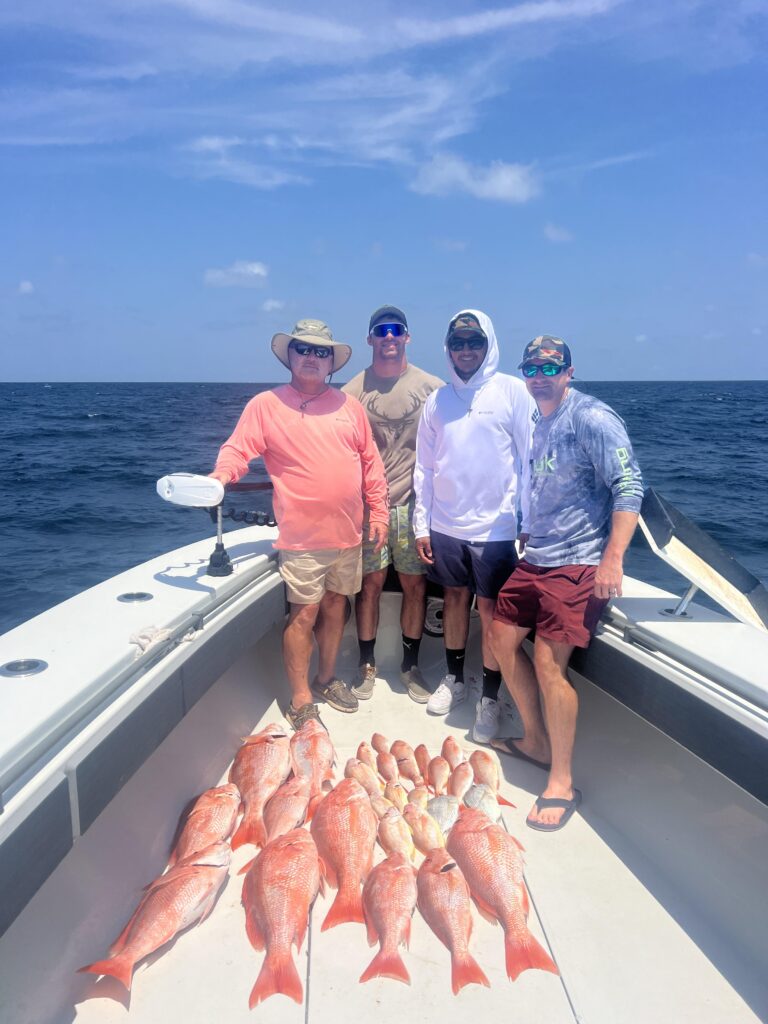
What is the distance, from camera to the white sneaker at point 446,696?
4.12m

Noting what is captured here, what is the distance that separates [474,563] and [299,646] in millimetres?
1121

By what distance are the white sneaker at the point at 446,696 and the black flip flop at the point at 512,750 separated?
1.40 feet

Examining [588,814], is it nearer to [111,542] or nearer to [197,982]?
[197,982]

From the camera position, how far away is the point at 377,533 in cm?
397

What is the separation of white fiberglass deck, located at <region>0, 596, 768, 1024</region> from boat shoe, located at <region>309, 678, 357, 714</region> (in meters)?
1.05

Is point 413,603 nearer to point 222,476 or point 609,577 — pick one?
point 222,476

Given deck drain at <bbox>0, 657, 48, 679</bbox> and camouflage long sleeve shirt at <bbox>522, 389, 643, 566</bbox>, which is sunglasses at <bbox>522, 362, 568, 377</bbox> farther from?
deck drain at <bbox>0, 657, 48, 679</bbox>

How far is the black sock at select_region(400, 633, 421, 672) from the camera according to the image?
4.45m

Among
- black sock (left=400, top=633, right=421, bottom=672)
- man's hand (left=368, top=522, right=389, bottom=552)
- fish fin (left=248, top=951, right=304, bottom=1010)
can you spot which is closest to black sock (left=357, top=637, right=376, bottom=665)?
black sock (left=400, top=633, right=421, bottom=672)

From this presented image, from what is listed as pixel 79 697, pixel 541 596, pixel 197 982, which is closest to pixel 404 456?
pixel 541 596

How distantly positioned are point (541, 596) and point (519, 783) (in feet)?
3.41

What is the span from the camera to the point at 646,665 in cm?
278

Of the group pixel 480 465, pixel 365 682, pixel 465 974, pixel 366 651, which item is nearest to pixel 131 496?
pixel 366 651

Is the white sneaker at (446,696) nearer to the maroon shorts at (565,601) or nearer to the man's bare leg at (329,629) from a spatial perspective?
the man's bare leg at (329,629)
